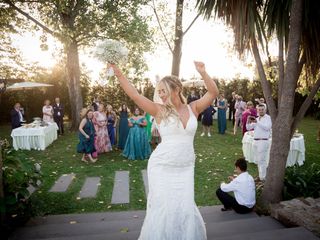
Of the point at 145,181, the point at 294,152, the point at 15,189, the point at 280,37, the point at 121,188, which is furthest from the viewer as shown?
the point at 294,152

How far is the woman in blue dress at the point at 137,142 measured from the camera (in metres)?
10.5

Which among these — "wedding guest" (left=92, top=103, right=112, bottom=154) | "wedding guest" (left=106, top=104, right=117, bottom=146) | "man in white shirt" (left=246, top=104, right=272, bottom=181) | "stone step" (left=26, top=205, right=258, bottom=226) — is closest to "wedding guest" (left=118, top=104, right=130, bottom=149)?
"wedding guest" (left=106, top=104, right=117, bottom=146)

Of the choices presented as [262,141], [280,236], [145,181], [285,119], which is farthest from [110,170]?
[280,236]

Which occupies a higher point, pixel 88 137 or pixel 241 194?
pixel 88 137

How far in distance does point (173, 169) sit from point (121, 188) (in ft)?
14.6

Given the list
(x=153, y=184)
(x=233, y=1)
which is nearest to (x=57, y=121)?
(x=233, y=1)

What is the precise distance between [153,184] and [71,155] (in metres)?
8.53

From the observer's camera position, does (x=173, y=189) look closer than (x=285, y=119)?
Yes

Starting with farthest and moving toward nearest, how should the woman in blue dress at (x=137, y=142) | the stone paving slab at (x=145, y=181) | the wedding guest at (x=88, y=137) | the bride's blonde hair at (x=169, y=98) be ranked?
the woman in blue dress at (x=137, y=142) < the wedding guest at (x=88, y=137) < the stone paving slab at (x=145, y=181) < the bride's blonde hair at (x=169, y=98)

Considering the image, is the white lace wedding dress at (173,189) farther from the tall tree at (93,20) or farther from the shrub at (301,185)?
the tall tree at (93,20)

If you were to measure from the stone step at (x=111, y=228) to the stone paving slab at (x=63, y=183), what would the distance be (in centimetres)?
260

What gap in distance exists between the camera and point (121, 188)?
23.6 feet

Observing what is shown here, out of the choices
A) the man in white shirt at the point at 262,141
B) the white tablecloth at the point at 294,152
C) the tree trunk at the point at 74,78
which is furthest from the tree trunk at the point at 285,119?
the tree trunk at the point at 74,78

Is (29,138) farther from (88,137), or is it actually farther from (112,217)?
(112,217)
